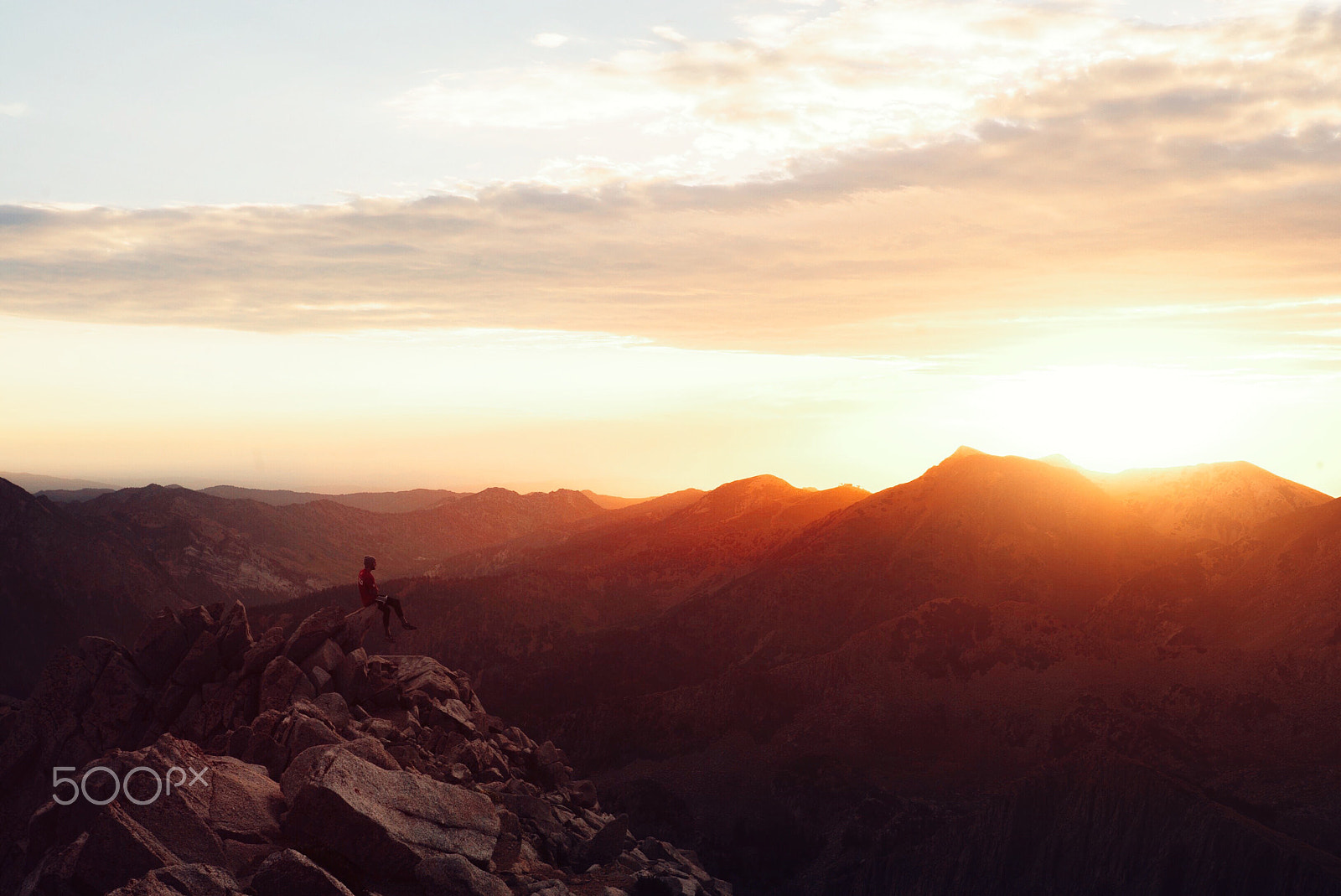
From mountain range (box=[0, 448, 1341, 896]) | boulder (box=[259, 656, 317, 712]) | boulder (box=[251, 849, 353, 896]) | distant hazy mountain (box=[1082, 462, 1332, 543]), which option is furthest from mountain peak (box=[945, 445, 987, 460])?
boulder (box=[251, 849, 353, 896])

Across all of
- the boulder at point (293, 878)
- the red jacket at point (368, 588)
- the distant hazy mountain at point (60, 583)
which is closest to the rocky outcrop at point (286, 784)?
the boulder at point (293, 878)

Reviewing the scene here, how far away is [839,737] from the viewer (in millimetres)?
94438

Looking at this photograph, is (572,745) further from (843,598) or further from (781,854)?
(843,598)

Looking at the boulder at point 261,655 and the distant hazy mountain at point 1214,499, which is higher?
the distant hazy mountain at point 1214,499

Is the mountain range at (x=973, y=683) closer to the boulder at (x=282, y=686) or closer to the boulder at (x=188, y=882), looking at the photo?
the boulder at (x=282, y=686)

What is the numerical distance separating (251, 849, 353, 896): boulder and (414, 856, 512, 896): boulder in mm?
3133

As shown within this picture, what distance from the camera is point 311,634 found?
4650cm

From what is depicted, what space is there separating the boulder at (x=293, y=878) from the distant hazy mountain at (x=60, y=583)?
14962 centimetres

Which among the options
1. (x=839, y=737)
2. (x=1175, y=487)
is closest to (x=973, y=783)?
(x=839, y=737)

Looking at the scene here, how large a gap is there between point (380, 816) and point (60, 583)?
171 metres

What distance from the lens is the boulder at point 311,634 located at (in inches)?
1817

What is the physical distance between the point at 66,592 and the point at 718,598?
110961 mm

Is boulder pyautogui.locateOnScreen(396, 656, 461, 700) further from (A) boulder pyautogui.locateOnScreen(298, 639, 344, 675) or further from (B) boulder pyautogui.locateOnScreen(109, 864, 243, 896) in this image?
(B) boulder pyautogui.locateOnScreen(109, 864, 243, 896)

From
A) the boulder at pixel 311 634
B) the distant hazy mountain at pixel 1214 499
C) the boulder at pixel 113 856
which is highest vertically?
the distant hazy mountain at pixel 1214 499
